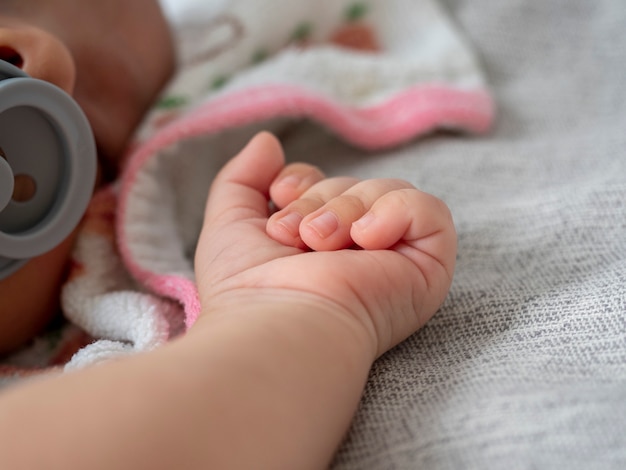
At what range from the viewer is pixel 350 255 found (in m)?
0.51

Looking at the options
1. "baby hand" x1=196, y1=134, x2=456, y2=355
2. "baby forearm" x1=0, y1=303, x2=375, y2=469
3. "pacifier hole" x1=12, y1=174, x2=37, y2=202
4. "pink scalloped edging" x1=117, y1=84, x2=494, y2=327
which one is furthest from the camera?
"pink scalloped edging" x1=117, y1=84, x2=494, y2=327

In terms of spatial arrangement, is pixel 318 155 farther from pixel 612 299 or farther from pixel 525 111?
pixel 612 299

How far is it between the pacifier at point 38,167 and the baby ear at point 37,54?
0.11ft

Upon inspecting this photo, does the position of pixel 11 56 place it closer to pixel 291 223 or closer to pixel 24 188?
pixel 24 188

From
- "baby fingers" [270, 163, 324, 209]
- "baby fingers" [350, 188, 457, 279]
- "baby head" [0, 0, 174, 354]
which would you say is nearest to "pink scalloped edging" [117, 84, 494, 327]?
"baby head" [0, 0, 174, 354]

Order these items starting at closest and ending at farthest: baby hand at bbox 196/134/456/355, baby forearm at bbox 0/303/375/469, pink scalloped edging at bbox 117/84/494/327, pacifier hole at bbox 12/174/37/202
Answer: baby forearm at bbox 0/303/375/469 → baby hand at bbox 196/134/456/355 → pacifier hole at bbox 12/174/37/202 → pink scalloped edging at bbox 117/84/494/327

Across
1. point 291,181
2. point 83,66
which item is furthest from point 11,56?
point 291,181

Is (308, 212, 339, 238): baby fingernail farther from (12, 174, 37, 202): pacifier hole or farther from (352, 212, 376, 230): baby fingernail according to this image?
(12, 174, 37, 202): pacifier hole

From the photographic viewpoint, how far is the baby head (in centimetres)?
62

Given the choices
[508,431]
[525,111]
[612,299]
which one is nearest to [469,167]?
[525,111]

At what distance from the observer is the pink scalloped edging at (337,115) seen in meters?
0.78

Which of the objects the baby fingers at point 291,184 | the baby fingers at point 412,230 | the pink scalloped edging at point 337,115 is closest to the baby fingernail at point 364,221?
the baby fingers at point 412,230

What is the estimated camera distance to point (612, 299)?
539 mm

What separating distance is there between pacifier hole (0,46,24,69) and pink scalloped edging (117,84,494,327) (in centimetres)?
17
